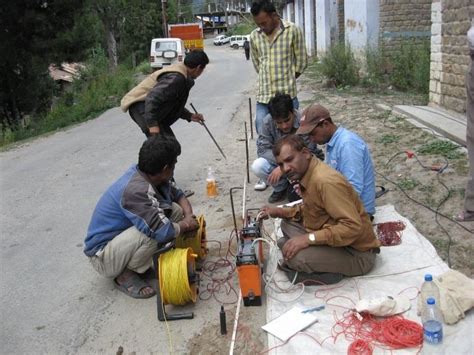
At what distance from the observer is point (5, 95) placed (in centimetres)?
1823

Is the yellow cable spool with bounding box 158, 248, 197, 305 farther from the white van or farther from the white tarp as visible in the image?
the white van

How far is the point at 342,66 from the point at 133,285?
10.4 meters

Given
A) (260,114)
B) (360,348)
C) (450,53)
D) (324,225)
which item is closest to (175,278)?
(324,225)

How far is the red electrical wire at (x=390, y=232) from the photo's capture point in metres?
4.11

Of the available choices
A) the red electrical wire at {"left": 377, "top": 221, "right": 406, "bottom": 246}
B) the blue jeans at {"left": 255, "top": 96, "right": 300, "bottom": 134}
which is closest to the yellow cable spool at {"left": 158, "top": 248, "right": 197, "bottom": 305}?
the red electrical wire at {"left": 377, "top": 221, "right": 406, "bottom": 246}

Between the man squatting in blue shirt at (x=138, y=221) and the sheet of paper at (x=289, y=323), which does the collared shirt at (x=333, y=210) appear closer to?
the sheet of paper at (x=289, y=323)

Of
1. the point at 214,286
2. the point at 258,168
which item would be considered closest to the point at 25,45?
the point at 258,168

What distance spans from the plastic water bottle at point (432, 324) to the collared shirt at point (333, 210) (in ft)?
2.09

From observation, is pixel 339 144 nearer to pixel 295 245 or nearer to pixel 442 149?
pixel 295 245

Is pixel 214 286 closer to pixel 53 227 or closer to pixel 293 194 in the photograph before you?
pixel 293 194

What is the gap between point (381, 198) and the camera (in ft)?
17.1

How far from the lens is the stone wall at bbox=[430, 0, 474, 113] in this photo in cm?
747

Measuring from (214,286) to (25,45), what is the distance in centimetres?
1588

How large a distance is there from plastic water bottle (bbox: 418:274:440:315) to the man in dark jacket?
9.86 ft
